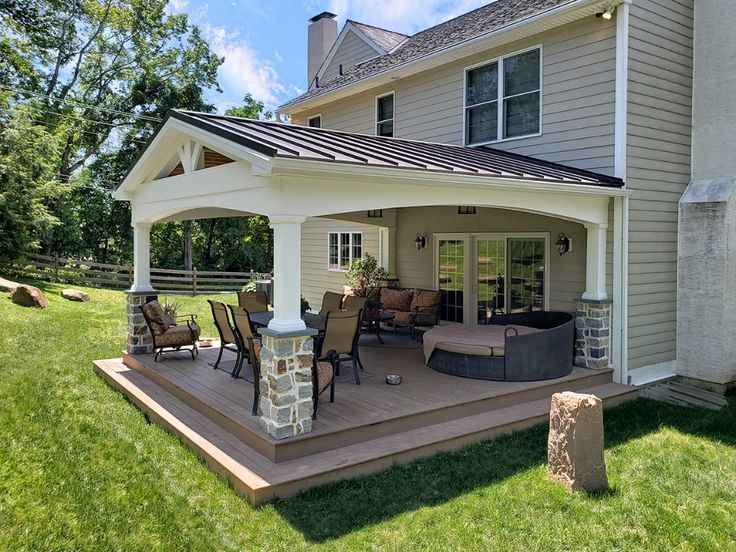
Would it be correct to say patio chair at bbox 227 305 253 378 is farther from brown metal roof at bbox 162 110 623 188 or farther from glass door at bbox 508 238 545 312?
glass door at bbox 508 238 545 312

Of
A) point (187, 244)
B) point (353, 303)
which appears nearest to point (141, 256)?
point (353, 303)

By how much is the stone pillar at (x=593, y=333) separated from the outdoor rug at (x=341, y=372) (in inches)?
124

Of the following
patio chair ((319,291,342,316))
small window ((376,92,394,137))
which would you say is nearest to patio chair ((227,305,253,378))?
patio chair ((319,291,342,316))

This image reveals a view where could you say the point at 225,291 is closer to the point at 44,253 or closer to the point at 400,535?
the point at 44,253

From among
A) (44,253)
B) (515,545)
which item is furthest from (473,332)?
(44,253)

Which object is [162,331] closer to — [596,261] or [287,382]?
[287,382]

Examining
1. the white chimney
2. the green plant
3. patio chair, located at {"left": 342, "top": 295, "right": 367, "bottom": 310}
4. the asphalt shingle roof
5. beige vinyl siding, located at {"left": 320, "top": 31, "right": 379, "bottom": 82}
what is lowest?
patio chair, located at {"left": 342, "top": 295, "right": 367, "bottom": 310}

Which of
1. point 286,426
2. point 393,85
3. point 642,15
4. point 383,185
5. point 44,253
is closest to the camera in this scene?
point 286,426

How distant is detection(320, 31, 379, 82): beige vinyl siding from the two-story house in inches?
135

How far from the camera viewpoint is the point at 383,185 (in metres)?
5.73

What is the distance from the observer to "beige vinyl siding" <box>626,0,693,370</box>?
804 cm

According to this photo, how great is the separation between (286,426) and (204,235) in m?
24.1

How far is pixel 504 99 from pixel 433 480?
22.7 ft

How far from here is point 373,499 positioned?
463cm
